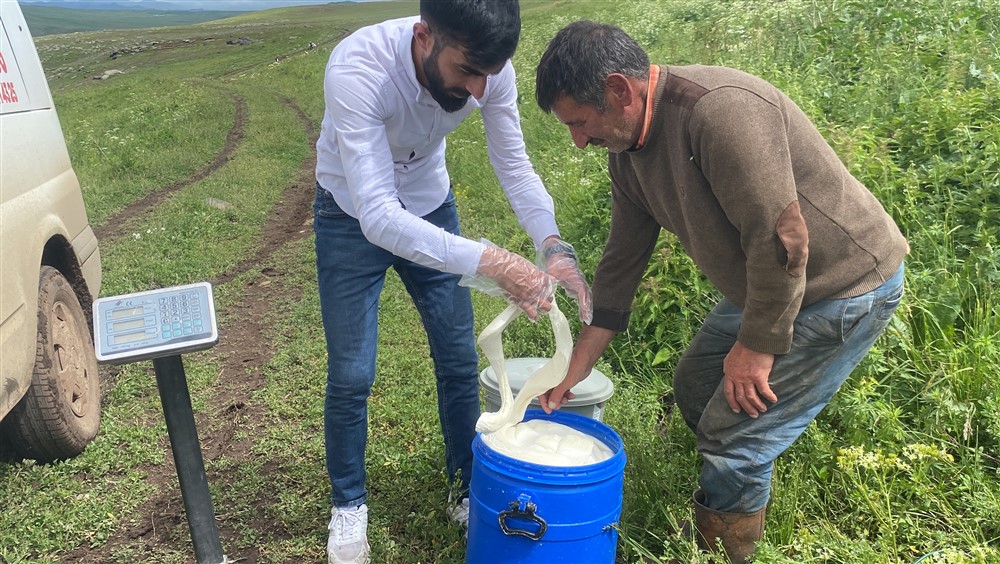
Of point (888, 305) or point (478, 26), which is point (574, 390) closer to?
point (888, 305)

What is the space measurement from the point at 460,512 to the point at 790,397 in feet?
4.67

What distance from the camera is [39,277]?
3350mm

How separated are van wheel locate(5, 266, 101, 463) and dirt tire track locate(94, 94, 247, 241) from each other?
14.4 ft

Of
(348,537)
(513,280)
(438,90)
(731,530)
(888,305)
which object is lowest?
(348,537)

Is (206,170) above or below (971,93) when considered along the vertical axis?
below

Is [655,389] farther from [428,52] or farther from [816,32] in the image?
[816,32]

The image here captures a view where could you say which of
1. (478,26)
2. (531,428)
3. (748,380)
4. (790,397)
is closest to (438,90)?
(478,26)

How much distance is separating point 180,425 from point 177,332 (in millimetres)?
358

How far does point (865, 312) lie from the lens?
236 centimetres

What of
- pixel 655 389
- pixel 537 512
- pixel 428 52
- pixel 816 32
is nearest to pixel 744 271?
pixel 537 512

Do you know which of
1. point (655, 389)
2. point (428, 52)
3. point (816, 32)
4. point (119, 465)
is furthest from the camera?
point (816, 32)

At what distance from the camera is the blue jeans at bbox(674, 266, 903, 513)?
7.77ft

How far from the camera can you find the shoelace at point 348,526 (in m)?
2.90

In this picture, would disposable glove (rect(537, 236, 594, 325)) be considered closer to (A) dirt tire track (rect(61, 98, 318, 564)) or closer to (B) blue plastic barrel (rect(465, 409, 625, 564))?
(B) blue plastic barrel (rect(465, 409, 625, 564))
